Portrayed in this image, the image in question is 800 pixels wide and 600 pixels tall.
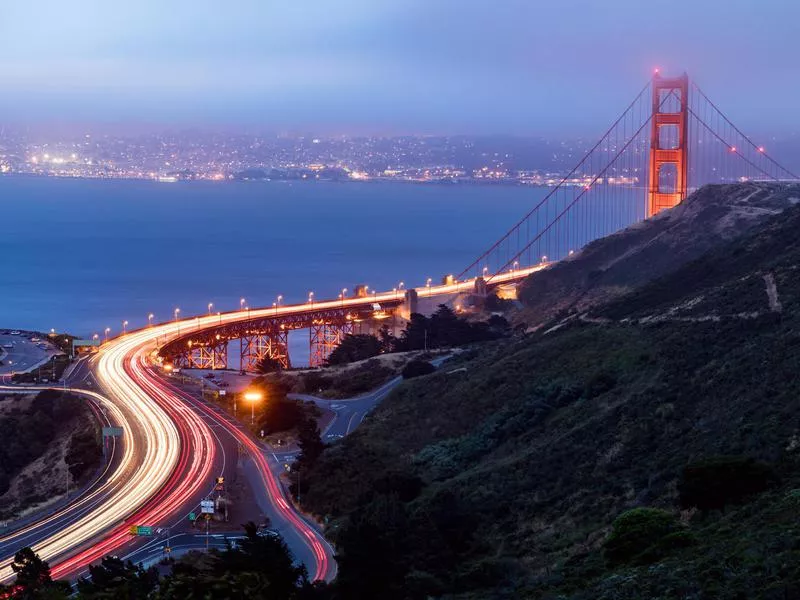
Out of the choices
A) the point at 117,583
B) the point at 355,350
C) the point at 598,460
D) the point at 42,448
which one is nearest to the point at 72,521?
the point at 117,583

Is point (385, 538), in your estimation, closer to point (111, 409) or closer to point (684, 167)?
point (111, 409)

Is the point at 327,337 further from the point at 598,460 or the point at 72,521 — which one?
the point at 598,460

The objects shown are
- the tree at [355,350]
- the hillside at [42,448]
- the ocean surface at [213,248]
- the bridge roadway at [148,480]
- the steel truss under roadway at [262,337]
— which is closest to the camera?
the bridge roadway at [148,480]

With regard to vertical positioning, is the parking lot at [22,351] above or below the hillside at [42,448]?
above

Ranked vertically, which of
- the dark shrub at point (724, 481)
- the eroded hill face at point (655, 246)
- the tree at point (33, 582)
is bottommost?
the tree at point (33, 582)

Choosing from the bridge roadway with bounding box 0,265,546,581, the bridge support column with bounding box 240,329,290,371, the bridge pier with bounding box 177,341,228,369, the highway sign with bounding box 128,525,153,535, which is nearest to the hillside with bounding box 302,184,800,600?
the bridge roadway with bounding box 0,265,546,581

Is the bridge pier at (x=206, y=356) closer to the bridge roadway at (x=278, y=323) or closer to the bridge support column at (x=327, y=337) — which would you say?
the bridge roadway at (x=278, y=323)

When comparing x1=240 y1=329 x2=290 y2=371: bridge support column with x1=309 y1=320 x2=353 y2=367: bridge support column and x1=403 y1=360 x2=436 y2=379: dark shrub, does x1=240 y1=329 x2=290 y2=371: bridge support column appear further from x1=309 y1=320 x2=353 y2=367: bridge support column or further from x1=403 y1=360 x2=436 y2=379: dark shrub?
x1=403 y1=360 x2=436 y2=379: dark shrub

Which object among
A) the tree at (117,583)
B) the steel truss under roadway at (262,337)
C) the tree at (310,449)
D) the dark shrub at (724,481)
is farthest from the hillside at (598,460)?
the steel truss under roadway at (262,337)
